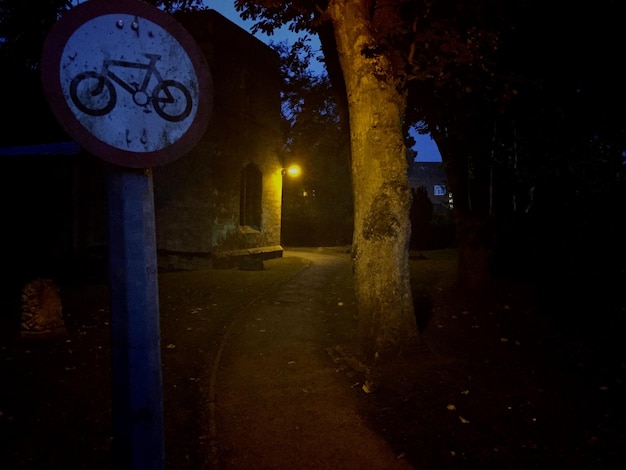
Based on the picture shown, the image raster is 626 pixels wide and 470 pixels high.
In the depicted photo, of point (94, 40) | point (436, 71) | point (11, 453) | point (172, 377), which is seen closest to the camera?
point (94, 40)

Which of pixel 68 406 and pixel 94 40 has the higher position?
pixel 94 40

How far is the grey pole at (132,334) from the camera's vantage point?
1889mm

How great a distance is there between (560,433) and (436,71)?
4.93 metres

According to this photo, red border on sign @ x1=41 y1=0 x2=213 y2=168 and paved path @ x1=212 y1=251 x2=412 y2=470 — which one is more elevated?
red border on sign @ x1=41 y1=0 x2=213 y2=168

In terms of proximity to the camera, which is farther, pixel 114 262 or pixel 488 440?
pixel 488 440

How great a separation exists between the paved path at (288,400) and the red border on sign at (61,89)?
9.46 feet

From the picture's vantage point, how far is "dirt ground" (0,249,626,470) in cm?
387

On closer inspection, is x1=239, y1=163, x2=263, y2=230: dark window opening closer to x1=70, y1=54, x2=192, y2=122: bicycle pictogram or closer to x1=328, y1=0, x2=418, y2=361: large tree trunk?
x1=328, y1=0, x2=418, y2=361: large tree trunk

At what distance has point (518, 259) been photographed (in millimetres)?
14336

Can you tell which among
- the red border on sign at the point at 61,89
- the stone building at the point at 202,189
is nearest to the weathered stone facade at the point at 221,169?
the stone building at the point at 202,189

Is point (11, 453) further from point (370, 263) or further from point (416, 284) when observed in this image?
point (416, 284)

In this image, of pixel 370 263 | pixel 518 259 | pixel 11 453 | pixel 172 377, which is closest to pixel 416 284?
pixel 518 259

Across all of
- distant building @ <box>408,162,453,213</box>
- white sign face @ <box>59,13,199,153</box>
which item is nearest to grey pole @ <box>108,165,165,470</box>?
white sign face @ <box>59,13,199,153</box>

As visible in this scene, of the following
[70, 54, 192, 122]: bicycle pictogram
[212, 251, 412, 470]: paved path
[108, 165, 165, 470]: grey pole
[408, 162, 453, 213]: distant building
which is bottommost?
[212, 251, 412, 470]: paved path
